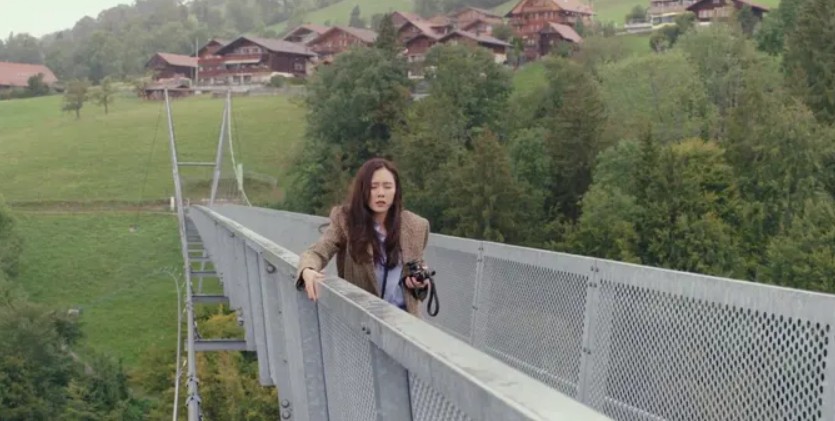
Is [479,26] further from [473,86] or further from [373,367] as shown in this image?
[373,367]

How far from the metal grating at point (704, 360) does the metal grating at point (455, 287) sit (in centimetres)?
233

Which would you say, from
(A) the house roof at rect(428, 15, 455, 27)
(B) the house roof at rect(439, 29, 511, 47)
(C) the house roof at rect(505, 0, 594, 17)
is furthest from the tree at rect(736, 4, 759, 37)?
(A) the house roof at rect(428, 15, 455, 27)

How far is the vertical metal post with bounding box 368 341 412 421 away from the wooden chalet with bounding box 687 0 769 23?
9776 centimetres

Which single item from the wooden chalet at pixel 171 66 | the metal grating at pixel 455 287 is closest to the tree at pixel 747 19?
the wooden chalet at pixel 171 66

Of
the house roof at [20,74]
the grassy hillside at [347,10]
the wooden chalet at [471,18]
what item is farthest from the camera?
the grassy hillside at [347,10]

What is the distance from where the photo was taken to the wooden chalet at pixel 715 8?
97875 mm

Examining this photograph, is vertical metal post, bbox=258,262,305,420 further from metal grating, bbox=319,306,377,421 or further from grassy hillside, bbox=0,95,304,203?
grassy hillside, bbox=0,95,304,203

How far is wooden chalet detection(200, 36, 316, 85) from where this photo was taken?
365 ft

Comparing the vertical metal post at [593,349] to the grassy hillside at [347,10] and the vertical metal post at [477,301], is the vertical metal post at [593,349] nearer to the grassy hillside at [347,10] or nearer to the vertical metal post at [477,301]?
the vertical metal post at [477,301]

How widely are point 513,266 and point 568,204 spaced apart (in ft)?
176

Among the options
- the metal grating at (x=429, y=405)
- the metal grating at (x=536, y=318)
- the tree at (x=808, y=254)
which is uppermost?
the metal grating at (x=429, y=405)

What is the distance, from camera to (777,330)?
4.33 m

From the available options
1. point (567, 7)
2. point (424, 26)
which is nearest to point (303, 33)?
point (424, 26)

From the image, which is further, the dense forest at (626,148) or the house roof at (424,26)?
the house roof at (424,26)
